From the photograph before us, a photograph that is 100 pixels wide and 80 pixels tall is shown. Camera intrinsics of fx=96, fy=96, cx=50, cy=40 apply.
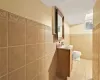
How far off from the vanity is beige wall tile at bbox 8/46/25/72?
110 cm

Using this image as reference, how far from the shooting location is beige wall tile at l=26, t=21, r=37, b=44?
886mm

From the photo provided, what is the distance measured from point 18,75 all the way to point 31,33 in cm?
40

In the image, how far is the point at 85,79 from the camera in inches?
68.5

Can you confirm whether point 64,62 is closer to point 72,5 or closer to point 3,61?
point 72,5

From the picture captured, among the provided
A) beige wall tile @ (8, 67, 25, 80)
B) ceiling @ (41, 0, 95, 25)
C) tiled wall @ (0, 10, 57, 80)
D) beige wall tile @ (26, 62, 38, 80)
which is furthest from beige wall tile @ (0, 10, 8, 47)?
ceiling @ (41, 0, 95, 25)

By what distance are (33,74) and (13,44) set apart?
1.49 feet

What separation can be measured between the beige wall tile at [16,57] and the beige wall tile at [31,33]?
12 cm

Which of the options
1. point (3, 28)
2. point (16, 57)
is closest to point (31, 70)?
point (16, 57)

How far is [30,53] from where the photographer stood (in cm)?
92

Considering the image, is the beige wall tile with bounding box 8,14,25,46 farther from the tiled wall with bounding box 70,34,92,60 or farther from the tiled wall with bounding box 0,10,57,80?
the tiled wall with bounding box 70,34,92,60

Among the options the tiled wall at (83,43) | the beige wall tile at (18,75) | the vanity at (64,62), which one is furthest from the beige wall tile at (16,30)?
the tiled wall at (83,43)

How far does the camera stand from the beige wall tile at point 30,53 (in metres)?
0.87

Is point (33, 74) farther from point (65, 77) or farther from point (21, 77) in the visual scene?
point (65, 77)

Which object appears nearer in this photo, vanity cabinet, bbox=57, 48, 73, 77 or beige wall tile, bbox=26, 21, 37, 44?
beige wall tile, bbox=26, 21, 37, 44
